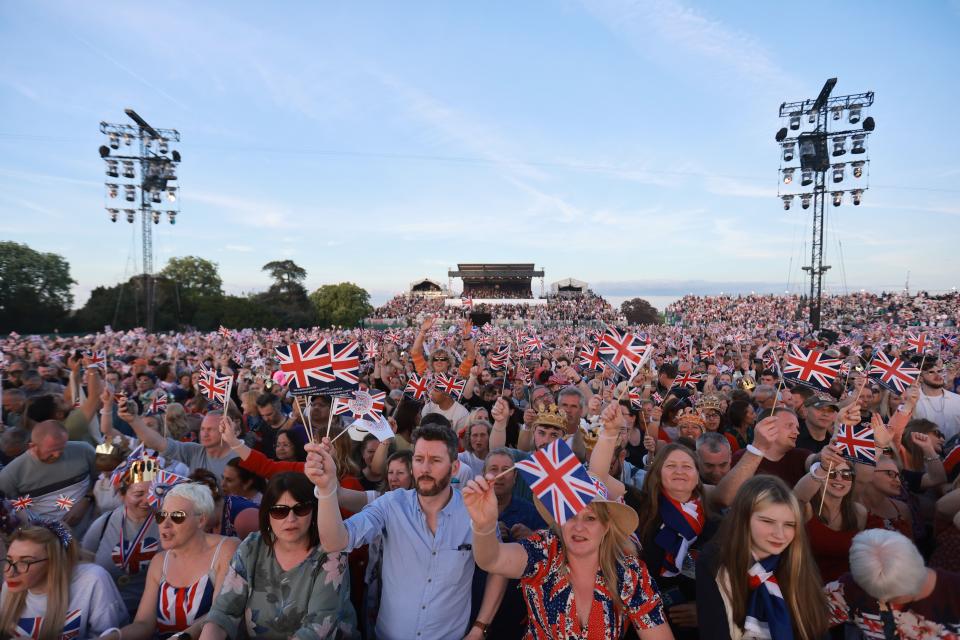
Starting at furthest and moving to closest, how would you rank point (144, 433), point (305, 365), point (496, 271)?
point (496, 271)
point (144, 433)
point (305, 365)

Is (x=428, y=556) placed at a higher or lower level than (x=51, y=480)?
higher

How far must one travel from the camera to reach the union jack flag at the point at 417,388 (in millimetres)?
7523

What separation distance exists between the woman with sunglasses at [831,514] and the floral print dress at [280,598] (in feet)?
9.27

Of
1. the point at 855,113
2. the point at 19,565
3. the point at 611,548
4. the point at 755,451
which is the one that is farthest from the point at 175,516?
the point at 855,113

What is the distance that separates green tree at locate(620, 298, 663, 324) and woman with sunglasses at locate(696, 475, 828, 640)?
50.8m

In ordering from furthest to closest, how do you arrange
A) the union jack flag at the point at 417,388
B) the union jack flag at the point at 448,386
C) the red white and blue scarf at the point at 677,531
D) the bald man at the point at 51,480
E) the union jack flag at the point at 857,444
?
the union jack flag at the point at 417,388, the union jack flag at the point at 448,386, the bald man at the point at 51,480, the union jack flag at the point at 857,444, the red white and blue scarf at the point at 677,531

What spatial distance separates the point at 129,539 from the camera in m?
3.45

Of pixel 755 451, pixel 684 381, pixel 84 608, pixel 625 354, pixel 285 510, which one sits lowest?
pixel 84 608

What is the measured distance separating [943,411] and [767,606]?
6110 mm

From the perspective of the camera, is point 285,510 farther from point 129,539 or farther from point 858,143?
point 858,143

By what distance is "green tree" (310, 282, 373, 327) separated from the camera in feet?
197

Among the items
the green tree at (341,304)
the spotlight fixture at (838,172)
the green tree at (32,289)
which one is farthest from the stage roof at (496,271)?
the spotlight fixture at (838,172)

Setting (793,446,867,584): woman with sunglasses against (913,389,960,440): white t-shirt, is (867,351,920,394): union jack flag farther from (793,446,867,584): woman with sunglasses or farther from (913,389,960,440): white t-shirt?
(793,446,867,584): woman with sunglasses

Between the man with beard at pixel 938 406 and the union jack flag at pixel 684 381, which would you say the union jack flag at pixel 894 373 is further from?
the union jack flag at pixel 684 381
